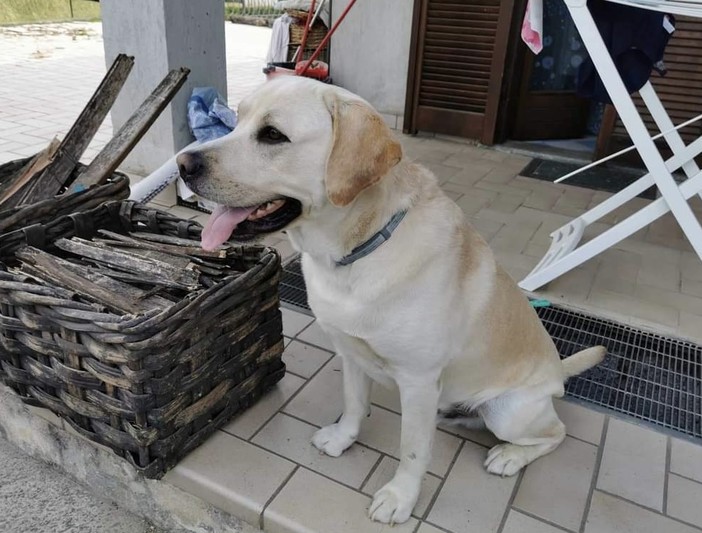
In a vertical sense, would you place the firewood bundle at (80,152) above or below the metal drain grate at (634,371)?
above

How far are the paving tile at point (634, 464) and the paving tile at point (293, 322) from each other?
1.35 m

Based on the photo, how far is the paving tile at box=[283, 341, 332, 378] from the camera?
255cm

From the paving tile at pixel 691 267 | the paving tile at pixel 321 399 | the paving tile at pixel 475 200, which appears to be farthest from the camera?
the paving tile at pixel 475 200

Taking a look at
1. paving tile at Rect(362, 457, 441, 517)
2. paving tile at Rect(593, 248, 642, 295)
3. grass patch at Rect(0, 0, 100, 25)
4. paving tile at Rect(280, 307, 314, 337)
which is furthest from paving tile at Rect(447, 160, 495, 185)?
grass patch at Rect(0, 0, 100, 25)

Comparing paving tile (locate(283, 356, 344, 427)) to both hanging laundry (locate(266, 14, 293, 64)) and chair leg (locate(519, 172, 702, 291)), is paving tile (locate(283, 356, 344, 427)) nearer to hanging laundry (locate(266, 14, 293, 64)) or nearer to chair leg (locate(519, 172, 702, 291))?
chair leg (locate(519, 172, 702, 291))

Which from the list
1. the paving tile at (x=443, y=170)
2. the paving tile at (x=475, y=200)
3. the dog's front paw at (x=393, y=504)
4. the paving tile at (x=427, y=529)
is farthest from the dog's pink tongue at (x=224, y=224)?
the paving tile at (x=443, y=170)

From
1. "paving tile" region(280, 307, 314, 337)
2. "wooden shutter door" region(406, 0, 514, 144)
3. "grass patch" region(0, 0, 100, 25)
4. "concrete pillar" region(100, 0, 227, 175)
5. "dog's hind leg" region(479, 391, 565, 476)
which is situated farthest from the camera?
"grass patch" region(0, 0, 100, 25)

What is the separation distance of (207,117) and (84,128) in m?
1.24

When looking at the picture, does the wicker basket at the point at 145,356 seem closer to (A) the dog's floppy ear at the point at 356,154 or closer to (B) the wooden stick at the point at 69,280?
(B) the wooden stick at the point at 69,280

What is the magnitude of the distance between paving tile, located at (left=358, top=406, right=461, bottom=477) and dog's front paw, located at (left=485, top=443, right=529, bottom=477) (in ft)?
0.45

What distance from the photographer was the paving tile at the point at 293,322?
9.24 feet

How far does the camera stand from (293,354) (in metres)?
2.65

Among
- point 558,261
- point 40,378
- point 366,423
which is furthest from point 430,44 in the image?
point 40,378

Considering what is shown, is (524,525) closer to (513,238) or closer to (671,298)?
(671,298)
